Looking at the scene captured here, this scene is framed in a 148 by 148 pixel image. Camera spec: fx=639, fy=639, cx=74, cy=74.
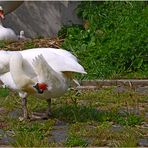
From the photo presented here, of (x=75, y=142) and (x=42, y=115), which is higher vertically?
(x=75, y=142)

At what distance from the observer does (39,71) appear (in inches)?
291

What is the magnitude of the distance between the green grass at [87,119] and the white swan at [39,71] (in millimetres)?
414

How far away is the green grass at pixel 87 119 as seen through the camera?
20.7 feet

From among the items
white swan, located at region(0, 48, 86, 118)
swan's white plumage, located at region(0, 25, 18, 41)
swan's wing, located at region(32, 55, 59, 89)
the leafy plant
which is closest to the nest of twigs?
swan's white plumage, located at region(0, 25, 18, 41)

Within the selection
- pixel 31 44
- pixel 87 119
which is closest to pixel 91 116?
pixel 87 119

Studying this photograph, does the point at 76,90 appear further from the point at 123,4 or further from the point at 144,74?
the point at 123,4

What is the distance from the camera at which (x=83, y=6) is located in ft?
53.5

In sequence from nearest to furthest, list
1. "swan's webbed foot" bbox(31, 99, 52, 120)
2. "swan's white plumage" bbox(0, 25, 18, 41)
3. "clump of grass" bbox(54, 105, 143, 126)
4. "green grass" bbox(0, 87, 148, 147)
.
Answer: "green grass" bbox(0, 87, 148, 147), "clump of grass" bbox(54, 105, 143, 126), "swan's webbed foot" bbox(31, 99, 52, 120), "swan's white plumage" bbox(0, 25, 18, 41)

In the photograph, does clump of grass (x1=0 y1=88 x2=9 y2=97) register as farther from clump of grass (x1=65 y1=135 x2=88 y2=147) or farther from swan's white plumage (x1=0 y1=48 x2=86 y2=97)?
clump of grass (x1=65 y1=135 x2=88 y2=147)

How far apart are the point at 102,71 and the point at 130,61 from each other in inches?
27.8

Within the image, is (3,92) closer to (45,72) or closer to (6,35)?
(45,72)

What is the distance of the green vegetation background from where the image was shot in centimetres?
1205

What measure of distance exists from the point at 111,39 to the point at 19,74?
626 cm

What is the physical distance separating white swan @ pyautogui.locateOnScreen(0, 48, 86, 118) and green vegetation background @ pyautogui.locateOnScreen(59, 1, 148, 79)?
150 inches
